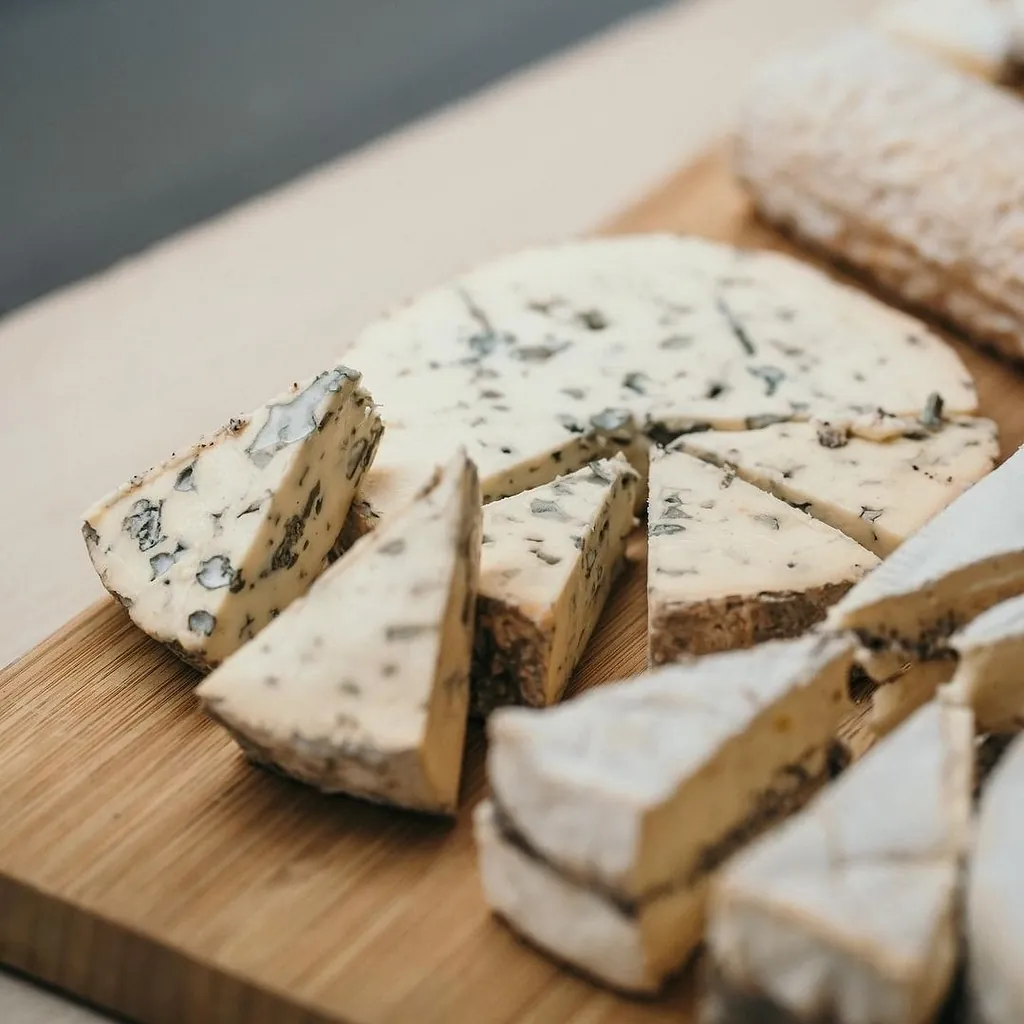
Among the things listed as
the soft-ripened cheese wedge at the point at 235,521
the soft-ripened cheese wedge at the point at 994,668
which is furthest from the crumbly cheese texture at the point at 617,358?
the soft-ripened cheese wedge at the point at 994,668

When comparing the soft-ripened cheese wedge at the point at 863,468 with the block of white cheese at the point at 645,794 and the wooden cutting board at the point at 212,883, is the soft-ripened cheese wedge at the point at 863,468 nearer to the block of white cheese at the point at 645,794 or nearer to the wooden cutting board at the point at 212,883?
the wooden cutting board at the point at 212,883

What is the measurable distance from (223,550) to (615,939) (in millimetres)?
880

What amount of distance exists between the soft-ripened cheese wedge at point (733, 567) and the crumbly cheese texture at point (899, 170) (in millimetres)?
939

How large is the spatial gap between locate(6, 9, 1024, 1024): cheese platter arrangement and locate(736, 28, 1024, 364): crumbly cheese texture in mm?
17

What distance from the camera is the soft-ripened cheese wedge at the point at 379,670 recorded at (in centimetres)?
188

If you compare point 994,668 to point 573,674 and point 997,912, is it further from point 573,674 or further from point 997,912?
point 573,674

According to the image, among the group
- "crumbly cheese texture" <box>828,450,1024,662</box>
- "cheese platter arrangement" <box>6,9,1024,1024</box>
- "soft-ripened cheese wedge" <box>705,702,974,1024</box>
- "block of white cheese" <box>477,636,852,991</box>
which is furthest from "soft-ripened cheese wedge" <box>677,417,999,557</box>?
"soft-ripened cheese wedge" <box>705,702,974,1024</box>

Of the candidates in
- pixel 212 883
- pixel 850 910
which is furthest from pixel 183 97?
pixel 850 910

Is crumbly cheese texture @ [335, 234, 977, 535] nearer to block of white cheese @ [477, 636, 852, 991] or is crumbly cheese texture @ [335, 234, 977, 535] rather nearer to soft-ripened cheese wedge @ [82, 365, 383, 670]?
soft-ripened cheese wedge @ [82, 365, 383, 670]

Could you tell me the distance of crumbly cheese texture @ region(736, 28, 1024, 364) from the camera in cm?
300

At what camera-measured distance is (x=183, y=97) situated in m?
3.83

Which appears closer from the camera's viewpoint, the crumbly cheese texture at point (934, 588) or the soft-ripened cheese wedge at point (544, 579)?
the crumbly cheese texture at point (934, 588)

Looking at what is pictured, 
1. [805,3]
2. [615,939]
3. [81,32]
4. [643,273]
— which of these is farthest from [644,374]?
[805,3]

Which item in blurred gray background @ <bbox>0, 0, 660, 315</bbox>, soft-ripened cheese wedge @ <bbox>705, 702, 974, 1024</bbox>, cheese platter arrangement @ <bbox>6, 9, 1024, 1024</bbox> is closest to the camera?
soft-ripened cheese wedge @ <bbox>705, 702, 974, 1024</bbox>
